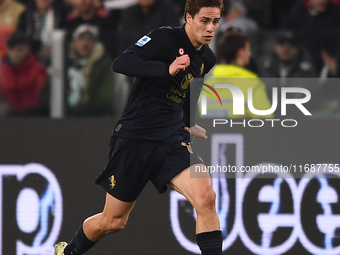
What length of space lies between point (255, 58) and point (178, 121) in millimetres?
1555

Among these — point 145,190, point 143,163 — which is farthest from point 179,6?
point 143,163

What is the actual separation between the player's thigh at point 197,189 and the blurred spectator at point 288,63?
1.83 m

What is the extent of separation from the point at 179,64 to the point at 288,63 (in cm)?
204

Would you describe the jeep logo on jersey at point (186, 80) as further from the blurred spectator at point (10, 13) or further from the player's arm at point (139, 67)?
the blurred spectator at point (10, 13)

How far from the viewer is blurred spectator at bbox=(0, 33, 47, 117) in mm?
6121

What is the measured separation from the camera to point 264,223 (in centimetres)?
577

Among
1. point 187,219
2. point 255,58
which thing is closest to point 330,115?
point 255,58

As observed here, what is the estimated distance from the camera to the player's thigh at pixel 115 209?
15.6ft

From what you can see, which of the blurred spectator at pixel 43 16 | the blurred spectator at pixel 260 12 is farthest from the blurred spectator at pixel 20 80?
the blurred spectator at pixel 260 12

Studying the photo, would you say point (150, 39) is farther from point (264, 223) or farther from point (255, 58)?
point (264, 223)

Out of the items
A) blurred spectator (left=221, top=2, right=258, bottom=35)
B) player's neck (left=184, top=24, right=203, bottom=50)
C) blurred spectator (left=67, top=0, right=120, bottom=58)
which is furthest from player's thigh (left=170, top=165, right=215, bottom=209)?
blurred spectator (left=67, top=0, right=120, bottom=58)

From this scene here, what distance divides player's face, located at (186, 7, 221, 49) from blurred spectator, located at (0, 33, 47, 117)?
6.91ft

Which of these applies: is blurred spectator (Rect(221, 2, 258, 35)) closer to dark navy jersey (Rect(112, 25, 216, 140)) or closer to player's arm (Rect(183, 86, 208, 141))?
player's arm (Rect(183, 86, 208, 141))

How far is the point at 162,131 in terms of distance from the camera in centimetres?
468
